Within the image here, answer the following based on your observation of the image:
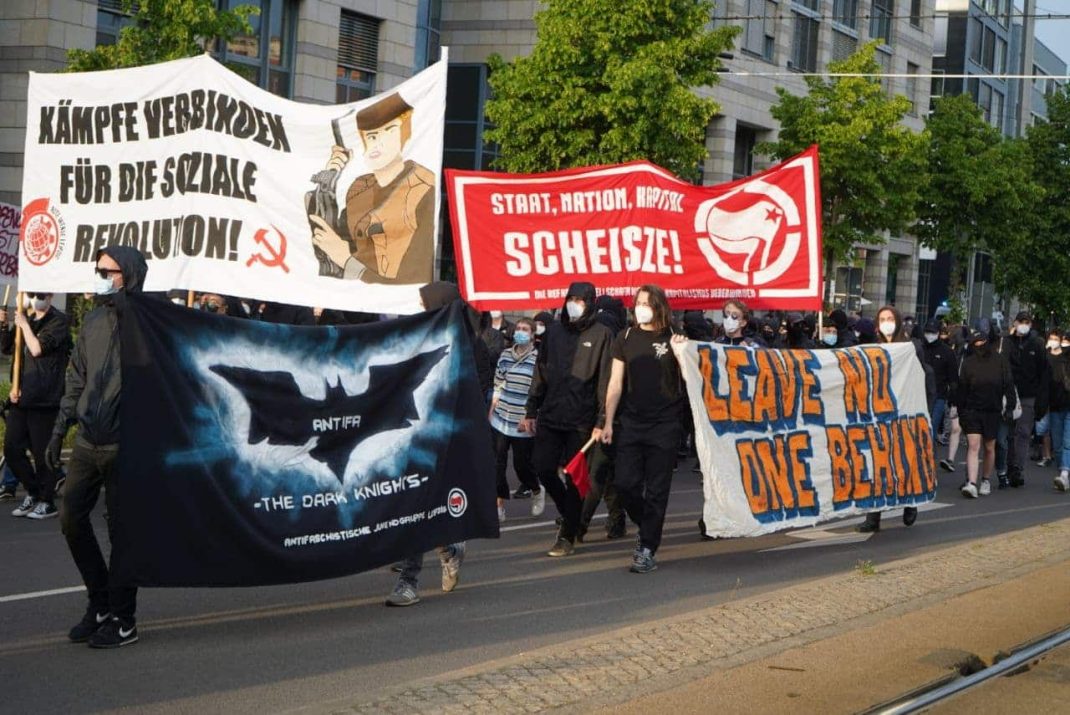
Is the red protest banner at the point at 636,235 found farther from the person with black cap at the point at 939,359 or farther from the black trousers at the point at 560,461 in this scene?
the person with black cap at the point at 939,359

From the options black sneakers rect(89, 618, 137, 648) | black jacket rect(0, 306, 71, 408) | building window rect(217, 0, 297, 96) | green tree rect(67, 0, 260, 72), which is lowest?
black sneakers rect(89, 618, 137, 648)

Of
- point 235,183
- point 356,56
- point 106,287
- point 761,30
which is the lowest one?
point 106,287

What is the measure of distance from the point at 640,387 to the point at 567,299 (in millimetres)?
989

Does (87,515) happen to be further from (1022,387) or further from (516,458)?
(1022,387)

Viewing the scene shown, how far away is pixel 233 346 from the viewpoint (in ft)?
25.3

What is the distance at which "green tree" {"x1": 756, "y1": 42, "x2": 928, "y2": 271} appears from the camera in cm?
3556

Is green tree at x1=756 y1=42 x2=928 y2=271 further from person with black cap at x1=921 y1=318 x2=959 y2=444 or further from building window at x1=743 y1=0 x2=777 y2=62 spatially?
person with black cap at x1=921 y1=318 x2=959 y2=444

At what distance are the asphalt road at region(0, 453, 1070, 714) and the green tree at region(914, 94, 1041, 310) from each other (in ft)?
110

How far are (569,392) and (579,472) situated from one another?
0.55 metres

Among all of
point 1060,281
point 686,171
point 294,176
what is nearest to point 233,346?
point 294,176

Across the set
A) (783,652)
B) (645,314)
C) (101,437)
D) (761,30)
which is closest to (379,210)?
(645,314)

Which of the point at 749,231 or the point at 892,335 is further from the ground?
the point at 749,231

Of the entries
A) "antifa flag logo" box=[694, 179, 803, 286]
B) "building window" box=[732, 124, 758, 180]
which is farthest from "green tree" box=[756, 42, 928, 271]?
"antifa flag logo" box=[694, 179, 803, 286]

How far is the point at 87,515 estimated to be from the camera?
23.5 ft
